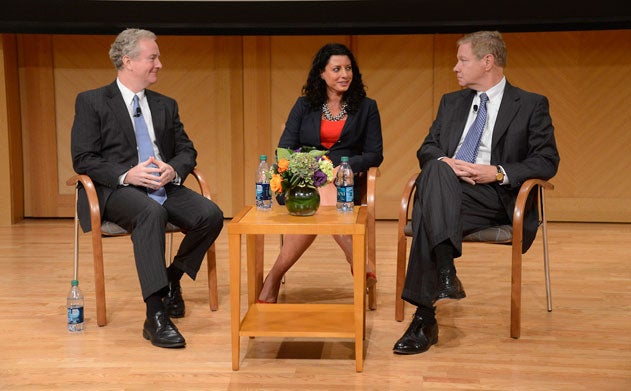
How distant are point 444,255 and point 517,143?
2.47ft

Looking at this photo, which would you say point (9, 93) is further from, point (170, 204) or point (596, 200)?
point (596, 200)

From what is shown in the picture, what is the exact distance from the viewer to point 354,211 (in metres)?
3.40

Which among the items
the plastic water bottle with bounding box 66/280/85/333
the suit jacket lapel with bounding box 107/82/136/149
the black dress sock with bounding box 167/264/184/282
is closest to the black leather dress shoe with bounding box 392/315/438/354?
the black dress sock with bounding box 167/264/184/282

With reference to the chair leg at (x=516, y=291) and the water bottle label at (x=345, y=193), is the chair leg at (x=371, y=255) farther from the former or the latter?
the chair leg at (x=516, y=291)

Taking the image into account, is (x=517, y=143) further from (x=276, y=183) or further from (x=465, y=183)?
(x=276, y=183)

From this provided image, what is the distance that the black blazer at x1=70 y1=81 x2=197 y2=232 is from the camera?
3.71m

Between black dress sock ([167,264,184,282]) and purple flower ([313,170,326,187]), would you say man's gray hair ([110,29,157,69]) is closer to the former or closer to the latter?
black dress sock ([167,264,184,282])

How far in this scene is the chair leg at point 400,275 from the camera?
3.67 metres

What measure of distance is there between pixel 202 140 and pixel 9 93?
4.99 feet

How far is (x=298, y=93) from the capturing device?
21.3 feet

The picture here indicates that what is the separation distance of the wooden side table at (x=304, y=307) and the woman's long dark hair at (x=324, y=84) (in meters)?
0.94

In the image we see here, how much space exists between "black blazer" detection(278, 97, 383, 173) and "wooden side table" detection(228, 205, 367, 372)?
0.80 meters

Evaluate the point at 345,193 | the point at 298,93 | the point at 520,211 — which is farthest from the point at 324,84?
the point at 298,93

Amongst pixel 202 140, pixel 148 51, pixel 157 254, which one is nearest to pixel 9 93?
pixel 202 140
